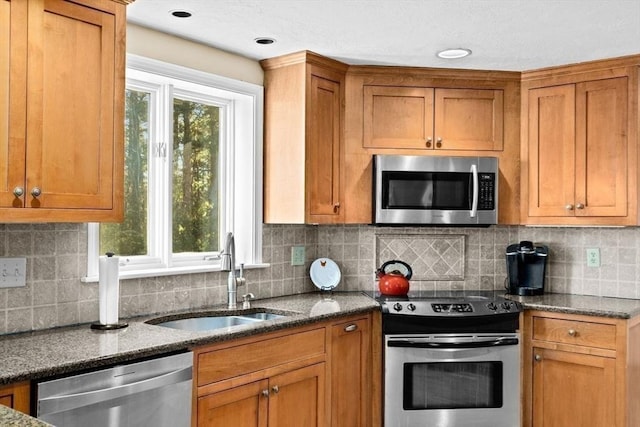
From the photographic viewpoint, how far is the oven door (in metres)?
3.19

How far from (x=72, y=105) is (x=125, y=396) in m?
1.03

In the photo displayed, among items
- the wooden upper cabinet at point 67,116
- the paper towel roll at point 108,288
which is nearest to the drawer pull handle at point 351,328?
the paper towel roll at point 108,288

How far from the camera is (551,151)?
11.7ft

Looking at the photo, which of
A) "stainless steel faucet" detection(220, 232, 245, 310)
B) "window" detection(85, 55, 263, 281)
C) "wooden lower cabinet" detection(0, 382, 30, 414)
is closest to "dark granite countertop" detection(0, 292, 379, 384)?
"wooden lower cabinet" detection(0, 382, 30, 414)

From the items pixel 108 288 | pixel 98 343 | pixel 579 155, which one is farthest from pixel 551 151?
pixel 98 343

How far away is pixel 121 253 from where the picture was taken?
9.55 feet

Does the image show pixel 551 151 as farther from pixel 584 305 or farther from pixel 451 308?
pixel 451 308

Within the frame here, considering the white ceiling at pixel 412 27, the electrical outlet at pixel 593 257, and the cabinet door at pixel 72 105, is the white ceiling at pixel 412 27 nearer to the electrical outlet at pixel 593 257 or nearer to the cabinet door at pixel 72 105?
the cabinet door at pixel 72 105

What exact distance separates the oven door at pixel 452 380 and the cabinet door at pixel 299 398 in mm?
454

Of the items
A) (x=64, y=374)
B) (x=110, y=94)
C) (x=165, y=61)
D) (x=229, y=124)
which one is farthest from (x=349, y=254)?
(x=64, y=374)

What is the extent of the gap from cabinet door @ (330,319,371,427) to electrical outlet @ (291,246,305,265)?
681 mm

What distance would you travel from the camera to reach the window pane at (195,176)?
10.5ft

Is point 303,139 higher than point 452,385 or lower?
higher

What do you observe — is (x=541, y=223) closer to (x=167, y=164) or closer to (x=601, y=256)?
(x=601, y=256)
